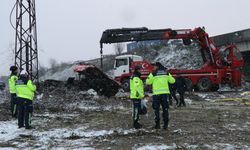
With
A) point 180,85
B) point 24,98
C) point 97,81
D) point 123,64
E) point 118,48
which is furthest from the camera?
point 118,48

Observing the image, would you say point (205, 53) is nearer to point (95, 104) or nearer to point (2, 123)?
point (95, 104)

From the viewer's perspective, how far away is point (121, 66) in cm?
3203

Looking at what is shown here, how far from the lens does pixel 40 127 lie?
1215 centimetres

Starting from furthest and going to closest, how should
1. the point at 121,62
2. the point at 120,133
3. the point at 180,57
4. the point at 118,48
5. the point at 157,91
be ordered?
the point at 118,48
the point at 180,57
the point at 121,62
the point at 157,91
the point at 120,133

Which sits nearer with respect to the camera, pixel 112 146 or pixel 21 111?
pixel 112 146

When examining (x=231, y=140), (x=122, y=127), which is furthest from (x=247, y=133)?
(x=122, y=127)

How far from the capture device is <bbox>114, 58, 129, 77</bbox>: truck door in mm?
31828

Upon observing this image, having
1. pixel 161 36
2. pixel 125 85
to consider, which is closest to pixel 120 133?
pixel 161 36

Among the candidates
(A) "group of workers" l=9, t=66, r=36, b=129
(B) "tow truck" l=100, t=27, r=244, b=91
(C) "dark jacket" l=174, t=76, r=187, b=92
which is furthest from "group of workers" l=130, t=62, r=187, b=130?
(B) "tow truck" l=100, t=27, r=244, b=91

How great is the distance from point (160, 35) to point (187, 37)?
2.05m

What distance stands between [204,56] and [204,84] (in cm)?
247

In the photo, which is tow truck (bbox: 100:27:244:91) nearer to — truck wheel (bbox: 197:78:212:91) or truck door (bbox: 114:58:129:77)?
truck wheel (bbox: 197:78:212:91)

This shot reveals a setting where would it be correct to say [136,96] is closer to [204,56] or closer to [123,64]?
[123,64]

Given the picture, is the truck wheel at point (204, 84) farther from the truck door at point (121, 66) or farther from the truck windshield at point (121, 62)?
the truck windshield at point (121, 62)
